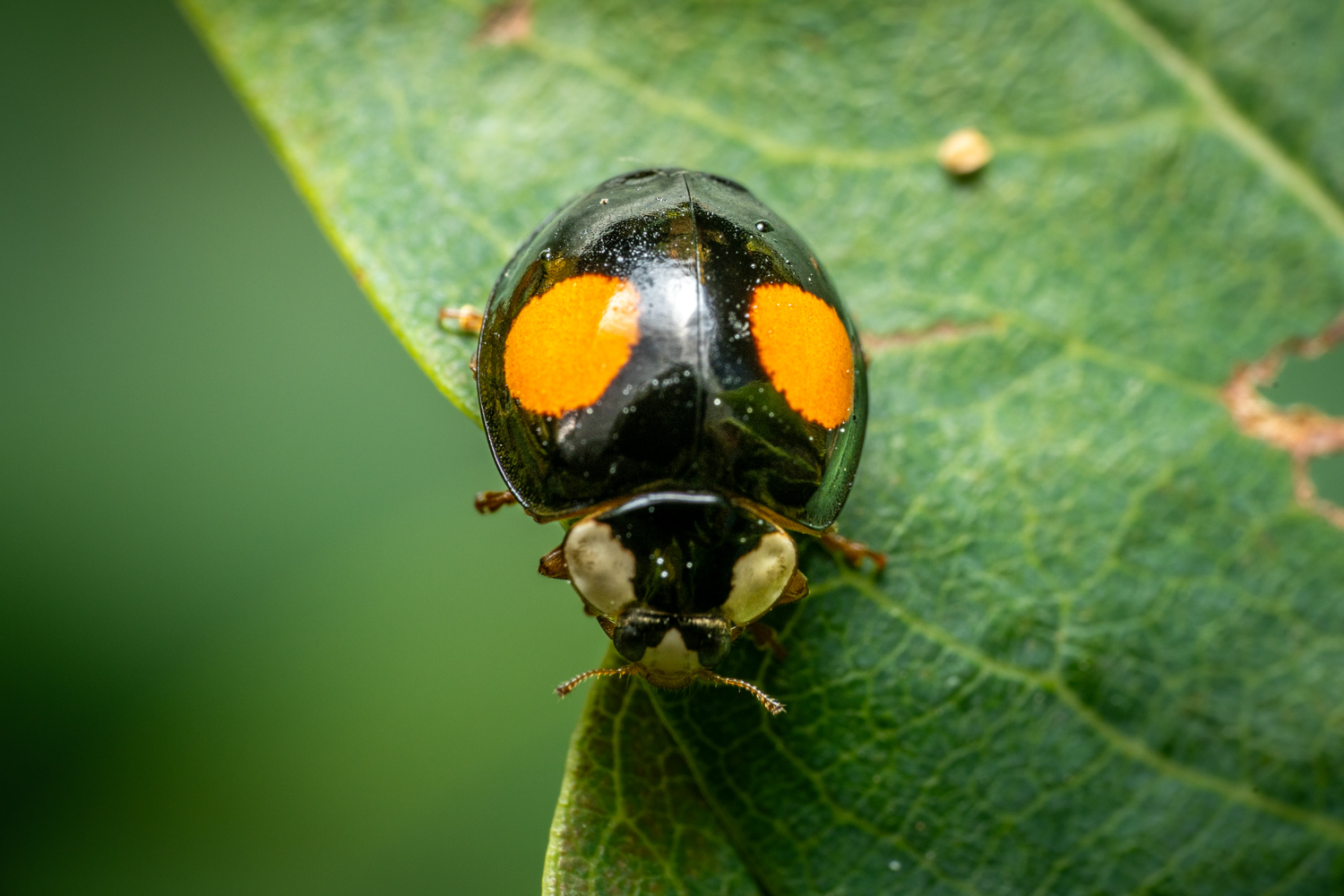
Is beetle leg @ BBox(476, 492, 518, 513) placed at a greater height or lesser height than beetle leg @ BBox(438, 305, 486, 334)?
lesser

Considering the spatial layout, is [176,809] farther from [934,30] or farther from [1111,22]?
[1111,22]

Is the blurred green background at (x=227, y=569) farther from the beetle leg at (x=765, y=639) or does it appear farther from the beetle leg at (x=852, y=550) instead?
the beetle leg at (x=852, y=550)

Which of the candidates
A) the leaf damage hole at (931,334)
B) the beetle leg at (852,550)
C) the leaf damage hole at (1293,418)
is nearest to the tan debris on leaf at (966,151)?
the leaf damage hole at (931,334)

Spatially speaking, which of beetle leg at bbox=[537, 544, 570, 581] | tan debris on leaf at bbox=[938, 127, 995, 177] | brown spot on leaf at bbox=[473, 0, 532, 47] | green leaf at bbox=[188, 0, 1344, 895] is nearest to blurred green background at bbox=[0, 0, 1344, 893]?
beetle leg at bbox=[537, 544, 570, 581]

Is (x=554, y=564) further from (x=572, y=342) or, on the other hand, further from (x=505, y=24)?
(x=505, y=24)

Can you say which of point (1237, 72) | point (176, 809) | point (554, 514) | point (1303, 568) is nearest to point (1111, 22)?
point (1237, 72)

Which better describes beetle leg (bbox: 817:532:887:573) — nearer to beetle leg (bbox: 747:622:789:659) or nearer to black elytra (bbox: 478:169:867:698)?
black elytra (bbox: 478:169:867:698)
